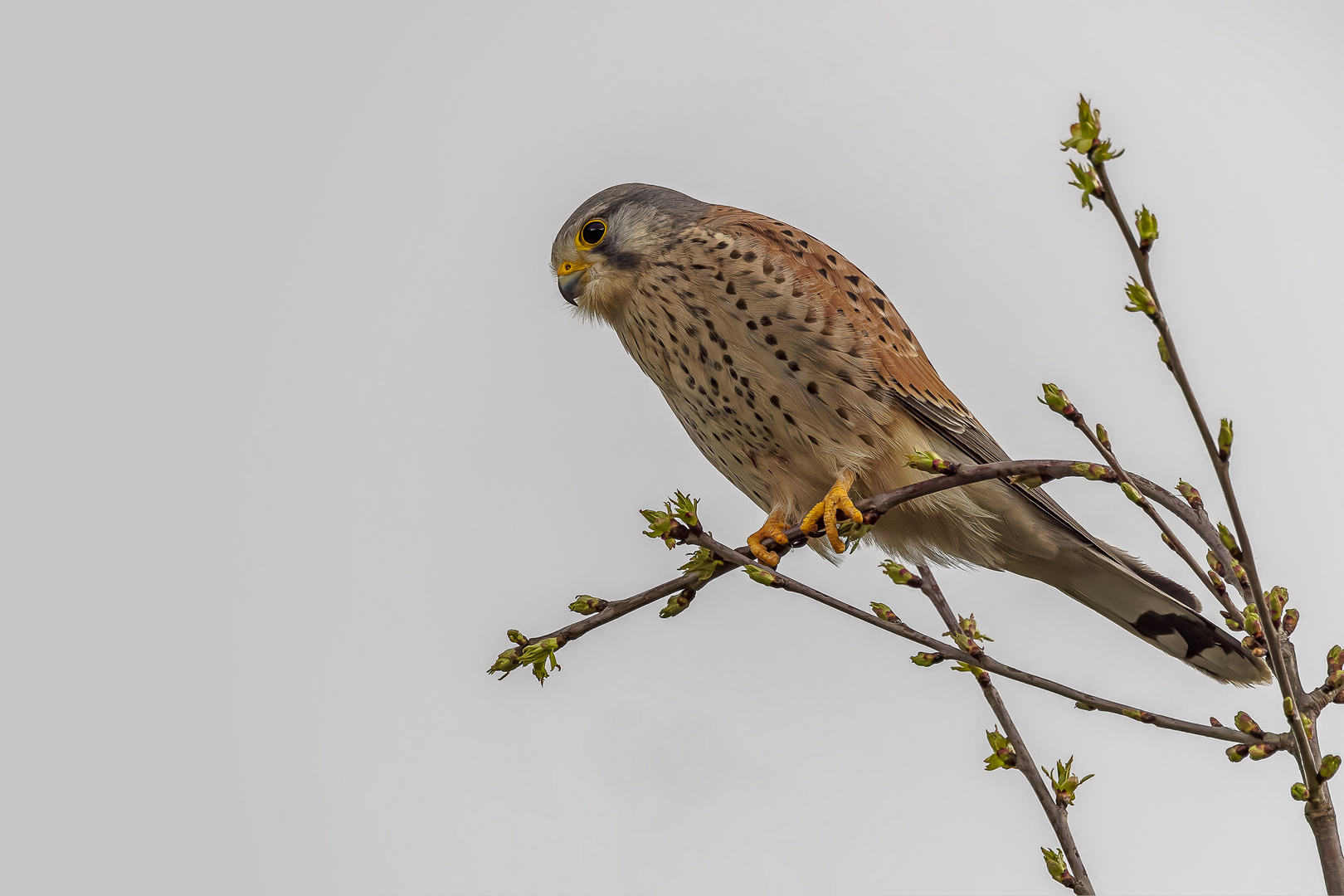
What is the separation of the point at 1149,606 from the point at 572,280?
171 cm

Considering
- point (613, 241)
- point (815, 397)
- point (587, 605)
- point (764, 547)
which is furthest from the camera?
point (613, 241)

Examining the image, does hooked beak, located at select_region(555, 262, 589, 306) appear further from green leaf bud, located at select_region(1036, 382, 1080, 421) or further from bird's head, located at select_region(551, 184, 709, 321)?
green leaf bud, located at select_region(1036, 382, 1080, 421)

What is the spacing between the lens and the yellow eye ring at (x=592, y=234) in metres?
2.99

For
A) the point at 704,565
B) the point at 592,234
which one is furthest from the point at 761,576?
the point at 592,234

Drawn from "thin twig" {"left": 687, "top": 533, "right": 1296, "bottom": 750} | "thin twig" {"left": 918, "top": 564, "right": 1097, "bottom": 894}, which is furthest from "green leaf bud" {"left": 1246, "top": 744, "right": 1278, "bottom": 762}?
"thin twig" {"left": 918, "top": 564, "right": 1097, "bottom": 894}

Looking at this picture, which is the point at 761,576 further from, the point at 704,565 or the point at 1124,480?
the point at 1124,480

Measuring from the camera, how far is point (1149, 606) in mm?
2674

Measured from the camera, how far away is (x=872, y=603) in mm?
2031

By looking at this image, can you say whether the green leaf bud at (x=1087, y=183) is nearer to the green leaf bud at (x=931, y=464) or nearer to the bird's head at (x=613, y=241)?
the green leaf bud at (x=931, y=464)

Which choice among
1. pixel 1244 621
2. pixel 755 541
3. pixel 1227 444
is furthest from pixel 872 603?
pixel 1227 444

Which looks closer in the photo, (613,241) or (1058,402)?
(1058,402)

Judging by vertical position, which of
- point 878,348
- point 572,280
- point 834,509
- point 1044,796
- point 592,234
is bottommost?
point 1044,796

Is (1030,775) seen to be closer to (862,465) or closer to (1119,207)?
(862,465)

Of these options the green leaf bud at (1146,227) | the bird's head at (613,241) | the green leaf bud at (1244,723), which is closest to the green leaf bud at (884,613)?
the green leaf bud at (1244,723)
